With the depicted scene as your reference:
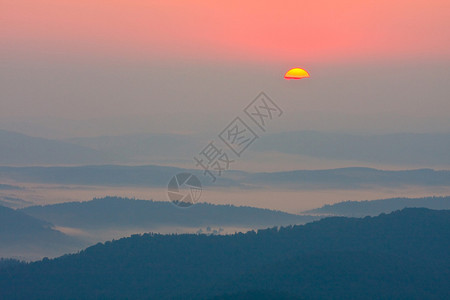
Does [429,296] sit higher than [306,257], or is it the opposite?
[306,257]

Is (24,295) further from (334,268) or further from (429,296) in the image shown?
(429,296)

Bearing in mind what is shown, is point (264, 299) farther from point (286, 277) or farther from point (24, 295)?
point (24, 295)

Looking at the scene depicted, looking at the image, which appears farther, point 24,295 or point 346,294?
point 24,295

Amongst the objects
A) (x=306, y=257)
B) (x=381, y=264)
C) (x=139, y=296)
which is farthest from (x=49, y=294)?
(x=381, y=264)

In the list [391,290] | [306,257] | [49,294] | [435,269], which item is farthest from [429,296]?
[49,294]

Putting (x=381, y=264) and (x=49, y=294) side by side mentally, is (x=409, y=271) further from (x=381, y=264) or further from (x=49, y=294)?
(x=49, y=294)

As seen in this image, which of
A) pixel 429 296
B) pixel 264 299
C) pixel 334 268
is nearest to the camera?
pixel 264 299

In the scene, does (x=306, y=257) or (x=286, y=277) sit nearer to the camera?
(x=286, y=277)

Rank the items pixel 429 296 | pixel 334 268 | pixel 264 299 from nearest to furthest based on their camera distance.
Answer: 1. pixel 264 299
2. pixel 429 296
3. pixel 334 268

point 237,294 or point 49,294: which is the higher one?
point 49,294
